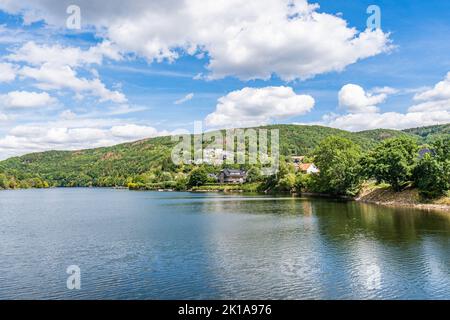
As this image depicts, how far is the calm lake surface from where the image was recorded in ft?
65.7

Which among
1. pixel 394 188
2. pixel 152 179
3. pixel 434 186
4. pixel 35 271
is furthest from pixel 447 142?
pixel 152 179

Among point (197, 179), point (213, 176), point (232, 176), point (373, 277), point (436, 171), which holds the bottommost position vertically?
point (373, 277)

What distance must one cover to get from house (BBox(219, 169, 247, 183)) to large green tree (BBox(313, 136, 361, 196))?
66514 mm

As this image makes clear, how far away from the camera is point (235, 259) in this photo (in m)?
26.6

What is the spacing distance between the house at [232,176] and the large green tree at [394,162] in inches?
3599

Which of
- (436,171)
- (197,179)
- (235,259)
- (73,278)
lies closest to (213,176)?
(197,179)

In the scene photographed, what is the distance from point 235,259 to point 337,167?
59.2 m

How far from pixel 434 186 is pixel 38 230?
173 ft

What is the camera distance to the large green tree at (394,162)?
205ft

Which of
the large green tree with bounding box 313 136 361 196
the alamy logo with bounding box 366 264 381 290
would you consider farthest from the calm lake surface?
the large green tree with bounding box 313 136 361 196

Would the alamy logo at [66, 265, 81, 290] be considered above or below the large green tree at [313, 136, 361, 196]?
below

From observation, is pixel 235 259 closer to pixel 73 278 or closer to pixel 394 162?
pixel 73 278

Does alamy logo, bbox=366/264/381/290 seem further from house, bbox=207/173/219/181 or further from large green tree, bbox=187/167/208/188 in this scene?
house, bbox=207/173/219/181
